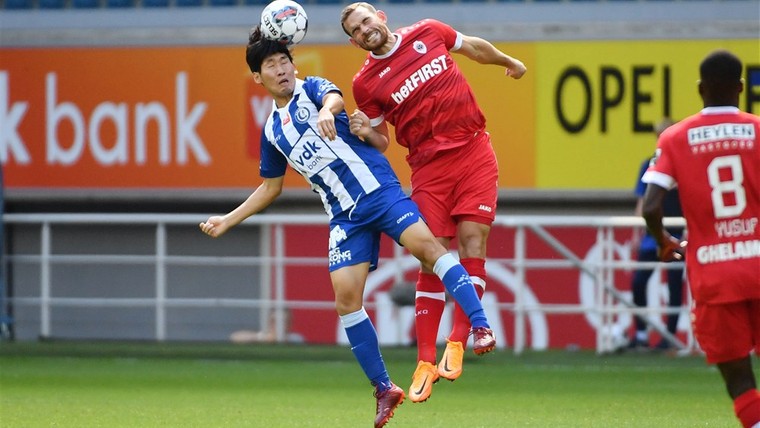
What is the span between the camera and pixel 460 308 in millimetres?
8203

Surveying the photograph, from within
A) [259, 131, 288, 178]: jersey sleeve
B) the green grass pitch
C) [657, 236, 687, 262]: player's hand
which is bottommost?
the green grass pitch

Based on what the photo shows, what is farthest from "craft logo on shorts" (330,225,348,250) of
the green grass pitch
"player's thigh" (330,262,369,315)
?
the green grass pitch

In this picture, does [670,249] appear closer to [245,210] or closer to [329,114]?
[329,114]

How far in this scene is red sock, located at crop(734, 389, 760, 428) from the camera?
20.5ft

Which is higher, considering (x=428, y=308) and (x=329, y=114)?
(x=329, y=114)

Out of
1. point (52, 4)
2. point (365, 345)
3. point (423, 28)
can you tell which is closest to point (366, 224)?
point (365, 345)

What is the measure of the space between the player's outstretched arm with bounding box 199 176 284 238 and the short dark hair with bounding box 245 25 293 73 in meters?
0.66

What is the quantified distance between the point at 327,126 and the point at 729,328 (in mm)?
2225

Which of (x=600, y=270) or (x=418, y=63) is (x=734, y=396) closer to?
(x=418, y=63)

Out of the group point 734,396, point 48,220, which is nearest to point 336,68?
point 48,220

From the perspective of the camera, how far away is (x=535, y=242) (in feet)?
50.0

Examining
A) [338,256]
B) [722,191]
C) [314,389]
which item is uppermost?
[722,191]

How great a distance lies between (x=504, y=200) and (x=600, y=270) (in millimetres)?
2138

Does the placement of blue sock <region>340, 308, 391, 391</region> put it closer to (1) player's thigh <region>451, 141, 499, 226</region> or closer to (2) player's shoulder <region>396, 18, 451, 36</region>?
(1) player's thigh <region>451, 141, 499, 226</region>
